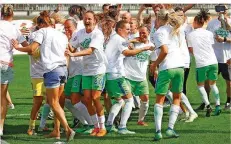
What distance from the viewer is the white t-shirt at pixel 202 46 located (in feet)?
43.3

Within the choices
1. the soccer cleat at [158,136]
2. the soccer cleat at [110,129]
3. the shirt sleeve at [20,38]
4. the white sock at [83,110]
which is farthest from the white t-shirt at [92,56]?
the soccer cleat at [158,136]

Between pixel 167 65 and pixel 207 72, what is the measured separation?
9.68 ft

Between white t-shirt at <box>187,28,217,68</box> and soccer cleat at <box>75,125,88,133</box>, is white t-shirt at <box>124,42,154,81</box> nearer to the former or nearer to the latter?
soccer cleat at <box>75,125,88,133</box>

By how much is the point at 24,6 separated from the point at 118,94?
71.8 feet

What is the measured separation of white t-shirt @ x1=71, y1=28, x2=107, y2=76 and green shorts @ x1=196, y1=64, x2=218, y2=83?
286cm

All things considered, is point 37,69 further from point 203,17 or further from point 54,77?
point 203,17

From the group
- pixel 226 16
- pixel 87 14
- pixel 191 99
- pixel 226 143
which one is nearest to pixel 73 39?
pixel 87 14

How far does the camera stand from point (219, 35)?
47.3 ft

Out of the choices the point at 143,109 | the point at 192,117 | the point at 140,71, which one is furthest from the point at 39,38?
the point at 192,117

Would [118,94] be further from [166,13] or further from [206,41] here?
[206,41]

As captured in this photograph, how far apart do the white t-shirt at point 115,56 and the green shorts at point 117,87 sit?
68mm

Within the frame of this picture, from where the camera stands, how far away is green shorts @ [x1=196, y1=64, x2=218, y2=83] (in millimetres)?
13219

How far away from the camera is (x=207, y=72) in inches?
523

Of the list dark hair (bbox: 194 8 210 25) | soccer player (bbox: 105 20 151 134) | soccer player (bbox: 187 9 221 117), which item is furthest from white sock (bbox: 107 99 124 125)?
dark hair (bbox: 194 8 210 25)
